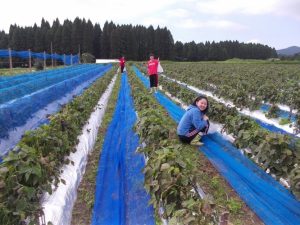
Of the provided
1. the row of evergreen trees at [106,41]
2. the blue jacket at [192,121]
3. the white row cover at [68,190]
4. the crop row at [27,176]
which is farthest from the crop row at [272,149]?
the row of evergreen trees at [106,41]

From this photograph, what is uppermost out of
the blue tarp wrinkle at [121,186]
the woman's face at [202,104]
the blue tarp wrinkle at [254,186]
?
the woman's face at [202,104]

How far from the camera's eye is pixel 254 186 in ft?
16.4

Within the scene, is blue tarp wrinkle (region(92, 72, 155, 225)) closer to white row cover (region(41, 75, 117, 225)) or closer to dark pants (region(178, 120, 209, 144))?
white row cover (region(41, 75, 117, 225))

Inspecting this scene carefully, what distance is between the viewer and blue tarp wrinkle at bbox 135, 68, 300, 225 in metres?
4.20

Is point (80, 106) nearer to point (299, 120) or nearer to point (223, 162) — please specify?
point (223, 162)

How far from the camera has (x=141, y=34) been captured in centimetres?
8350

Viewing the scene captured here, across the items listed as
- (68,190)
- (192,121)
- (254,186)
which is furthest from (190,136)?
(68,190)

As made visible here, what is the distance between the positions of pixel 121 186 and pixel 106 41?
7535cm

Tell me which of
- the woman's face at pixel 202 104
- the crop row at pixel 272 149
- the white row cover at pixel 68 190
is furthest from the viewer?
the woman's face at pixel 202 104

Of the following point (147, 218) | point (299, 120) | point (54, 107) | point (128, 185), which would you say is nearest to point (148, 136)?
point (128, 185)

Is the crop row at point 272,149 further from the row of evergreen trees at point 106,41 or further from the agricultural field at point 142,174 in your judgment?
the row of evergreen trees at point 106,41

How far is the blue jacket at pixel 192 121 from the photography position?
6.86 meters

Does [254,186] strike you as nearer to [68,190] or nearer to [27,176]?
[68,190]

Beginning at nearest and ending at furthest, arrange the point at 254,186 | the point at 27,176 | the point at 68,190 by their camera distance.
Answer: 1. the point at 27,176
2. the point at 68,190
3. the point at 254,186
